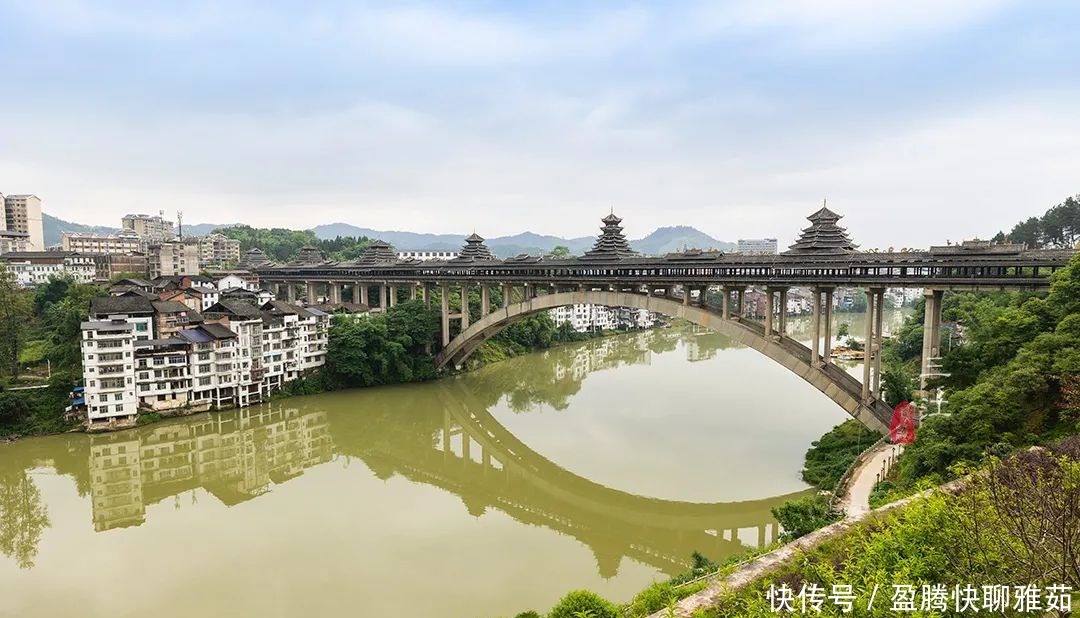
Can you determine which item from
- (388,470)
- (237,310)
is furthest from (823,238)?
(237,310)

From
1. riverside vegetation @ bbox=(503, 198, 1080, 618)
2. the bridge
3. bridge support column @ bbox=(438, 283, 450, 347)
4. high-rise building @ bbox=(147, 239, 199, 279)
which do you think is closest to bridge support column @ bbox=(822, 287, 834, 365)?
the bridge

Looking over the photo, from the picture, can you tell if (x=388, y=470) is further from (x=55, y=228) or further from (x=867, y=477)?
(x=55, y=228)

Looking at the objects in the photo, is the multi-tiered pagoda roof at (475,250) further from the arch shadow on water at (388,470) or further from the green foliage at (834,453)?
the green foliage at (834,453)

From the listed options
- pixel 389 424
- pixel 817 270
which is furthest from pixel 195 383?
pixel 817 270

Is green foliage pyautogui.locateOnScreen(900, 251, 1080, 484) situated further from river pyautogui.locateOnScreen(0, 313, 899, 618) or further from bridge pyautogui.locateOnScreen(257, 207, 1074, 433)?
river pyautogui.locateOnScreen(0, 313, 899, 618)

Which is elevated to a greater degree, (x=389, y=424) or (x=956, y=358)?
(x=956, y=358)

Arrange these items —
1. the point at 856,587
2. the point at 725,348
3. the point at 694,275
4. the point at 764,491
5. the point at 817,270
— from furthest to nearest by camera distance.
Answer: the point at 725,348 < the point at 694,275 < the point at 817,270 < the point at 764,491 < the point at 856,587

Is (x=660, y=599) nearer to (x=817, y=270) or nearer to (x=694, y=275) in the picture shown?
(x=817, y=270)
